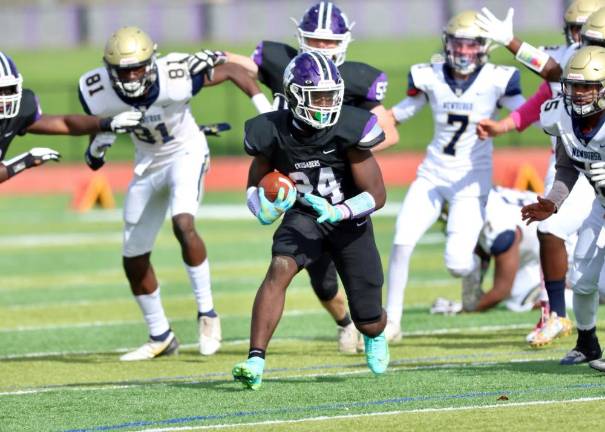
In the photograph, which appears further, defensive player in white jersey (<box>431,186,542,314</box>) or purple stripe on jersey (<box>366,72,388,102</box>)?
defensive player in white jersey (<box>431,186,542,314</box>)

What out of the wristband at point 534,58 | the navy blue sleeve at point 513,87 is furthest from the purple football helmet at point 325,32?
the navy blue sleeve at point 513,87

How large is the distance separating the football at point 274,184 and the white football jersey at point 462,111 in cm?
245

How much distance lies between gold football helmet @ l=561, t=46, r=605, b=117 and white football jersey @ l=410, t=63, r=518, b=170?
6.60ft

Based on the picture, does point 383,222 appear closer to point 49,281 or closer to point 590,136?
point 49,281

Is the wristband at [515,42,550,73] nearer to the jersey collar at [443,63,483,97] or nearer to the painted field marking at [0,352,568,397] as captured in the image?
the jersey collar at [443,63,483,97]

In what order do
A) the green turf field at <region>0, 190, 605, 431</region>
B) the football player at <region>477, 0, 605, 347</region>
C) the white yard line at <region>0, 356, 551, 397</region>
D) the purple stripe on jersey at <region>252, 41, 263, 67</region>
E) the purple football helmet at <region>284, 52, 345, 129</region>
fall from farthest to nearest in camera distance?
the purple stripe on jersey at <region>252, 41, 263, 67</region> < the football player at <region>477, 0, 605, 347</region> < the white yard line at <region>0, 356, 551, 397</region> < the purple football helmet at <region>284, 52, 345, 129</region> < the green turf field at <region>0, 190, 605, 431</region>

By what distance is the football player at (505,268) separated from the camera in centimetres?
941

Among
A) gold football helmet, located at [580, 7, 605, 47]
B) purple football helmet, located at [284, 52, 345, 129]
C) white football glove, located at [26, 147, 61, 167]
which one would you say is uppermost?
gold football helmet, located at [580, 7, 605, 47]

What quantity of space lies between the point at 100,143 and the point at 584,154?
2973 millimetres

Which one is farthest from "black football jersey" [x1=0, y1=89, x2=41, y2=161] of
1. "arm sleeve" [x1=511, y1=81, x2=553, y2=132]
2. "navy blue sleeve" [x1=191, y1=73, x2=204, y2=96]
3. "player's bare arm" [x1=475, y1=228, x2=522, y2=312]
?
"player's bare arm" [x1=475, y1=228, x2=522, y2=312]

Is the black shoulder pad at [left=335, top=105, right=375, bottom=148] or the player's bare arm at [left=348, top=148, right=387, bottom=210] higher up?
the black shoulder pad at [left=335, top=105, right=375, bottom=148]

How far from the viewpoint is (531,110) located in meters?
7.73

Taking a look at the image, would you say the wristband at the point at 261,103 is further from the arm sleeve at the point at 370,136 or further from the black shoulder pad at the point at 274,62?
the arm sleeve at the point at 370,136

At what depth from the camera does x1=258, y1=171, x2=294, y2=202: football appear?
5992 millimetres
